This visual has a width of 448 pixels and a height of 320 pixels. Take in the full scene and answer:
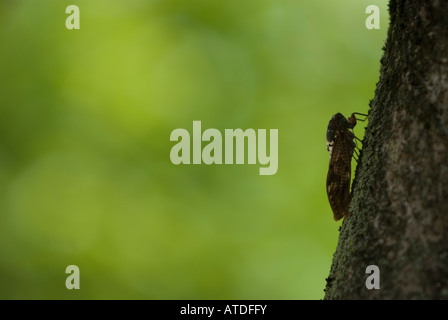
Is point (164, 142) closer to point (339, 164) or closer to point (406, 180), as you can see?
point (339, 164)

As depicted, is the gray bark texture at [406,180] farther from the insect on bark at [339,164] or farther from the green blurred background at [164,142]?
the green blurred background at [164,142]

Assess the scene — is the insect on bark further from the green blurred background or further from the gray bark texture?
the green blurred background

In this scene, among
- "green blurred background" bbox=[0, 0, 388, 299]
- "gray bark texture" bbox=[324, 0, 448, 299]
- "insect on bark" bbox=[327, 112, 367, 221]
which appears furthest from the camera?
"green blurred background" bbox=[0, 0, 388, 299]

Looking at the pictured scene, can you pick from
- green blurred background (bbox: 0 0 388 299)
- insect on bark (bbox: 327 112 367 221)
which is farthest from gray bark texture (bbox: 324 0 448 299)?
green blurred background (bbox: 0 0 388 299)

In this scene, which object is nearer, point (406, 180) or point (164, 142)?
point (406, 180)

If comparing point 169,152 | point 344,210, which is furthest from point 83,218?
point 344,210

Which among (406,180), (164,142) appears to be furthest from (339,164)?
(164,142)
